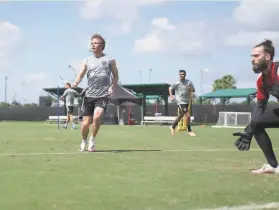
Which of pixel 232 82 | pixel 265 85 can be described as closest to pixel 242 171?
pixel 265 85

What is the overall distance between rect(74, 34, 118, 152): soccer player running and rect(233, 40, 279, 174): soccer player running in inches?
146

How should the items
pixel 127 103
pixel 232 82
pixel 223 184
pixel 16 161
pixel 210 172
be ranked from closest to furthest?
pixel 223 184, pixel 210 172, pixel 16 161, pixel 127 103, pixel 232 82

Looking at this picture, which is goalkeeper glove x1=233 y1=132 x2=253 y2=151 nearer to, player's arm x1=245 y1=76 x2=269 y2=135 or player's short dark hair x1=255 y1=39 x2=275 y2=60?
player's arm x1=245 y1=76 x2=269 y2=135

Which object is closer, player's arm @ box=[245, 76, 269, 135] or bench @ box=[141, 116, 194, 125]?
player's arm @ box=[245, 76, 269, 135]

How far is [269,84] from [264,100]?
392 millimetres

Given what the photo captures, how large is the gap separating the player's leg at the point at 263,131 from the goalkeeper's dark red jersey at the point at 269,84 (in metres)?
0.21

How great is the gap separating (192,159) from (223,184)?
2.50 metres

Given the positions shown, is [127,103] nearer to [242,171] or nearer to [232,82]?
[242,171]

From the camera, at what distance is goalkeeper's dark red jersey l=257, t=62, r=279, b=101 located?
19.4 ft

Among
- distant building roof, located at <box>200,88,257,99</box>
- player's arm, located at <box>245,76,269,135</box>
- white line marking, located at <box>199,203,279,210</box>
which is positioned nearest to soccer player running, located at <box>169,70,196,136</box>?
player's arm, located at <box>245,76,269,135</box>

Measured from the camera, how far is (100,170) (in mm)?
6121

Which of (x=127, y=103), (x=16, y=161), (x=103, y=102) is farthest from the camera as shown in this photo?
(x=127, y=103)

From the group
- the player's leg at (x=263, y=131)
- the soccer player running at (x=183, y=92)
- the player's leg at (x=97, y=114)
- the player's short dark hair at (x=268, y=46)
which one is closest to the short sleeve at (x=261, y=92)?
the player's leg at (x=263, y=131)

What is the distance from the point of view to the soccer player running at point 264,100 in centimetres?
596
